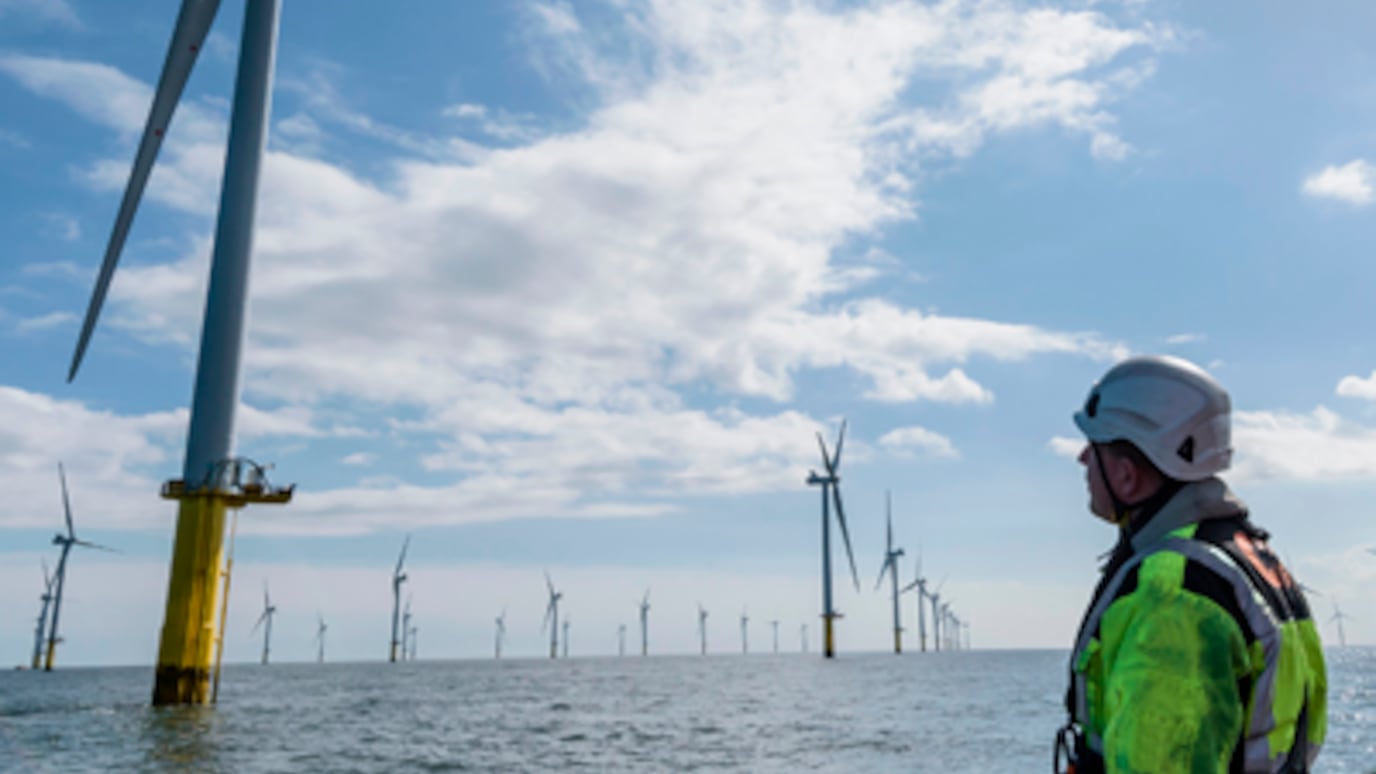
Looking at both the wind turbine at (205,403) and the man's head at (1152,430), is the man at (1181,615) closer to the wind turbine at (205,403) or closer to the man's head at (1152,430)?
the man's head at (1152,430)

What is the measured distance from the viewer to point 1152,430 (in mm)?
3975

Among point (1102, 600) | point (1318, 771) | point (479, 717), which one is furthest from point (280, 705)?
point (1102, 600)

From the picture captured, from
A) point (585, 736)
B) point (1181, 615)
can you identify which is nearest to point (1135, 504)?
point (1181, 615)

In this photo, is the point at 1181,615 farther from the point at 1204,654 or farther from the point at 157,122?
the point at 157,122

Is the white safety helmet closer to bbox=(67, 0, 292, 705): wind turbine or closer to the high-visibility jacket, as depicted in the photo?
the high-visibility jacket

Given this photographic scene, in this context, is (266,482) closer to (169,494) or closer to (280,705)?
(169,494)

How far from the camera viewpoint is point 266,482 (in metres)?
52.5

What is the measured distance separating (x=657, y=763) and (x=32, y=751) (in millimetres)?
28114

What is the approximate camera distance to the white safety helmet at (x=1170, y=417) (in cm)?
391

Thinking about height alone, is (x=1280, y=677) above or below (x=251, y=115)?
below

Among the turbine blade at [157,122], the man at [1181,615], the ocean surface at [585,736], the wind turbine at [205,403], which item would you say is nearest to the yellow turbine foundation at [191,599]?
the wind turbine at [205,403]

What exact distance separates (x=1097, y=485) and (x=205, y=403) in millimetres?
54959

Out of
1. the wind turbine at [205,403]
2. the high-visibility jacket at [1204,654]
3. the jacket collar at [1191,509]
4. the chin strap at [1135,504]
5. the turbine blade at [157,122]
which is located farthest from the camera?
the wind turbine at [205,403]

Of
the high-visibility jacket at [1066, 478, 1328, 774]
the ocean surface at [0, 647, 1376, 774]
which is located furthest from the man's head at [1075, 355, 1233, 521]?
the ocean surface at [0, 647, 1376, 774]
